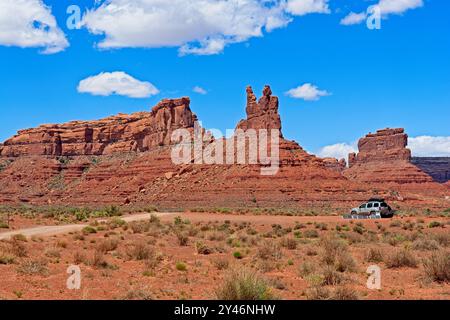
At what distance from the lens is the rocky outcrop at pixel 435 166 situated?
18500 centimetres

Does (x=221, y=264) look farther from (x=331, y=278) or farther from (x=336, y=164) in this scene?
(x=336, y=164)

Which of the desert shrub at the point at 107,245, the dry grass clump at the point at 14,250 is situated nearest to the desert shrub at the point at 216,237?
the desert shrub at the point at 107,245

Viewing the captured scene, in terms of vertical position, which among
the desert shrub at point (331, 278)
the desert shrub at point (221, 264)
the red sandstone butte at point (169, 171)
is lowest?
the desert shrub at point (331, 278)

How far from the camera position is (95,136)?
138000mm

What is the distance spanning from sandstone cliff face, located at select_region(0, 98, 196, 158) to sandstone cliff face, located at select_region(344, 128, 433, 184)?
179 ft

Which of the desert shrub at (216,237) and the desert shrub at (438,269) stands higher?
the desert shrub at (216,237)

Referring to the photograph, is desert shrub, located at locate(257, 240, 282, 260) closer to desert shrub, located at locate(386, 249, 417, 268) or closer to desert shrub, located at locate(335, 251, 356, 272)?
desert shrub, located at locate(335, 251, 356, 272)

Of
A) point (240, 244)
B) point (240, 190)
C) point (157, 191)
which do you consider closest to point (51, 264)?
point (240, 244)

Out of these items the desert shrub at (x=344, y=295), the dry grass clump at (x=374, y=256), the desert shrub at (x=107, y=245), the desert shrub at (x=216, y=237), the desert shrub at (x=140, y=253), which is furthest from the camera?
the desert shrub at (x=216, y=237)

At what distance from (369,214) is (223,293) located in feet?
111

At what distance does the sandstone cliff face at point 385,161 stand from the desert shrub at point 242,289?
5228 inches

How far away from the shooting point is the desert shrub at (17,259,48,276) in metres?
14.7

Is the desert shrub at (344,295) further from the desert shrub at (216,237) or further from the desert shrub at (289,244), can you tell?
the desert shrub at (216,237)

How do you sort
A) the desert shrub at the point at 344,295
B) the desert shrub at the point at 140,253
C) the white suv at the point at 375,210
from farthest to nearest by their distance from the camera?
the white suv at the point at 375,210 → the desert shrub at the point at 140,253 → the desert shrub at the point at 344,295
